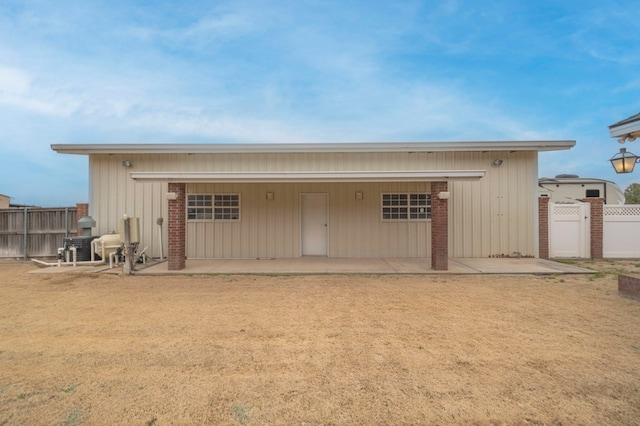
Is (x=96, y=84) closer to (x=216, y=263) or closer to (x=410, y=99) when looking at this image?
(x=216, y=263)

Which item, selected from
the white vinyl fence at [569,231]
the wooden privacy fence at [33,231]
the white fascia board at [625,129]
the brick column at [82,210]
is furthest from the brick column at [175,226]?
the white vinyl fence at [569,231]

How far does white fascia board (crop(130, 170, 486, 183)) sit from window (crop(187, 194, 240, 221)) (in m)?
2.25

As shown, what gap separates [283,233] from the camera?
10.9 m

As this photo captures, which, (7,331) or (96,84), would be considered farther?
(96,84)

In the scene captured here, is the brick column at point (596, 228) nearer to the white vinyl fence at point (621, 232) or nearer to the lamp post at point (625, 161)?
the white vinyl fence at point (621, 232)

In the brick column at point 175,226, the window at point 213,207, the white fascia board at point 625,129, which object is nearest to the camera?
the white fascia board at point 625,129

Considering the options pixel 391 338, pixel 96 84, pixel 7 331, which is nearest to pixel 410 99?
pixel 96 84

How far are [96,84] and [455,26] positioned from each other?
14065mm

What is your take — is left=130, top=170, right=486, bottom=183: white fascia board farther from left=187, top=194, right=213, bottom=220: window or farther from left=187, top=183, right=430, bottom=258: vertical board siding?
left=187, top=194, right=213, bottom=220: window

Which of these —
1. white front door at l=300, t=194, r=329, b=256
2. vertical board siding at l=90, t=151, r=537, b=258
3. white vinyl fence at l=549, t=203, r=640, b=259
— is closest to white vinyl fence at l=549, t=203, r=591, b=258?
white vinyl fence at l=549, t=203, r=640, b=259

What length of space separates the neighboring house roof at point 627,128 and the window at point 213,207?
901 cm

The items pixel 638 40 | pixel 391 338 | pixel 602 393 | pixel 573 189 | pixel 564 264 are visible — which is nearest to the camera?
pixel 602 393

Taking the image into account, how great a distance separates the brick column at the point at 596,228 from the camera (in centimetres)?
1052

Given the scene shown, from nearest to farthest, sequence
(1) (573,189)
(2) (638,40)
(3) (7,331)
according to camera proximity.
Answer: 1. (3) (7,331)
2. (2) (638,40)
3. (1) (573,189)
